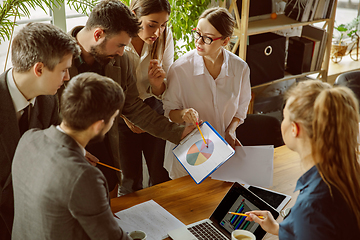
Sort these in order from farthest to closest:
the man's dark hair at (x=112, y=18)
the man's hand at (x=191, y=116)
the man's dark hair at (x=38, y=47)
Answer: the man's hand at (x=191, y=116)
the man's dark hair at (x=112, y=18)
the man's dark hair at (x=38, y=47)

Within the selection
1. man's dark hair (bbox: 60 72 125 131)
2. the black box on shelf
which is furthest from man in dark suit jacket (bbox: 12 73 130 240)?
the black box on shelf

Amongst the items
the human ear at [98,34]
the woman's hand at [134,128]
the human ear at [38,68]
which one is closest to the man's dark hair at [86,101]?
the human ear at [38,68]

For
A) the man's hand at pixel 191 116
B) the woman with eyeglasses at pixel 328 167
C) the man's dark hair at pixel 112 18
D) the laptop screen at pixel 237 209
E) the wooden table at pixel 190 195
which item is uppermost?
the man's dark hair at pixel 112 18

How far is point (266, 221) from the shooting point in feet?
4.69

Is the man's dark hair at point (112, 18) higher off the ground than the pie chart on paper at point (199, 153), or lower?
higher

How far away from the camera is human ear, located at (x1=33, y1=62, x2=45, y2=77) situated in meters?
1.39

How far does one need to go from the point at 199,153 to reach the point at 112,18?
786mm

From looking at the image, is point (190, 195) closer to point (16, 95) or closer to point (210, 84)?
point (210, 84)

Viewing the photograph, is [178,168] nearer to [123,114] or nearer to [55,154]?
[123,114]

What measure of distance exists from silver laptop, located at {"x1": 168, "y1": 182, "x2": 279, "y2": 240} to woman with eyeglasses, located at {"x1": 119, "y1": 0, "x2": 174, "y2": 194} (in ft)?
2.65

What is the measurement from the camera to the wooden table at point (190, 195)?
5.57 ft

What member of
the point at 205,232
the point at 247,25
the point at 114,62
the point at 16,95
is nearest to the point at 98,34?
the point at 114,62

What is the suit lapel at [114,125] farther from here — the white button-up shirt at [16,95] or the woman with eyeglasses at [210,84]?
the white button-up shirt at [16,95]

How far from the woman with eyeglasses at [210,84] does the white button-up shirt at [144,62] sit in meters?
0.19
